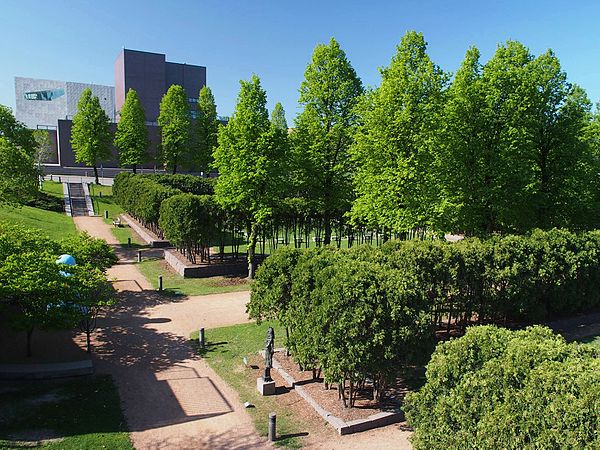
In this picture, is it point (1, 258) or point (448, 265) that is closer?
point (1, 258)

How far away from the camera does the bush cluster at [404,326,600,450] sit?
5.81 metres

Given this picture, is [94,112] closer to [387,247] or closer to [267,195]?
[267,195]

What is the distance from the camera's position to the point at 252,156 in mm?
23250

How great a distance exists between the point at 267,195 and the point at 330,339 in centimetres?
1393

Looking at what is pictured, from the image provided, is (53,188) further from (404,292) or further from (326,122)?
(404,292)

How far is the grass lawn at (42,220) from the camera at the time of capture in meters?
32.3

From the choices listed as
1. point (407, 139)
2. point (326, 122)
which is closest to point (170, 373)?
point (407, 139)

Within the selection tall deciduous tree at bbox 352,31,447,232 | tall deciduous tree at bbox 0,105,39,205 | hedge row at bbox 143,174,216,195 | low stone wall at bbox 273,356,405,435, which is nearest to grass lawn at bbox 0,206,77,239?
tall deciduous tree at bbox 0,105,39,205

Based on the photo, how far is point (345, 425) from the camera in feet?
34.6

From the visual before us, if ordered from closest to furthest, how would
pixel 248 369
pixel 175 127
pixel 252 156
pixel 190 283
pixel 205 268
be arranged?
pixel 248 369 → pixel 252 156 → pixel 190 283 → pixel 205 268 → pixel 175 127

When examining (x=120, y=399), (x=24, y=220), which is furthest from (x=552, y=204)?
(x=24, y=220)

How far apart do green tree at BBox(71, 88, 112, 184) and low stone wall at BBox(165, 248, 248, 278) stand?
101 feet

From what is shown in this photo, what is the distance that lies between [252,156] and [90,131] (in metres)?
37.2

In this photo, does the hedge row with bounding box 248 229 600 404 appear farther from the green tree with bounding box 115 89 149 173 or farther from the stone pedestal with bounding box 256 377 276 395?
the green tree with bounding box 115 89 149 173
